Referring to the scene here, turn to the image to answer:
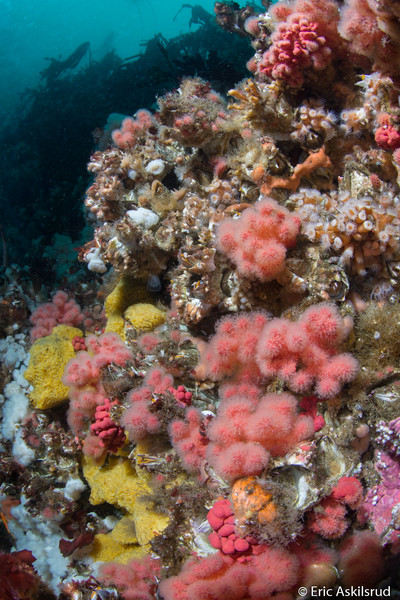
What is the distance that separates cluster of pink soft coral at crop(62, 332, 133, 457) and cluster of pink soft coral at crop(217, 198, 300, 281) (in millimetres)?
2172

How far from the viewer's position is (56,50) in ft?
45.1

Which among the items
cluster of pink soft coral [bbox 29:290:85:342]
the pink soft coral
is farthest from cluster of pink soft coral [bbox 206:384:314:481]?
cluster of pink soft coral [bbox 29:290:85:342]

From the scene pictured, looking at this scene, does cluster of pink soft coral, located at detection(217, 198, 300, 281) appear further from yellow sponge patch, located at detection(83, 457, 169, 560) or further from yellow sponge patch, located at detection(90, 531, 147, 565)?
yellow sponge patch, located at detection(90, 531, 147, 565)

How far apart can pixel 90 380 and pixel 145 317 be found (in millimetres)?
1197

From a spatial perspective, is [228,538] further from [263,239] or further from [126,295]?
[126,295]

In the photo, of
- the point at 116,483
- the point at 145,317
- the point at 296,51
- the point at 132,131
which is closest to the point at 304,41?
the point at 296,51

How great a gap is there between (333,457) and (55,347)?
430 cm

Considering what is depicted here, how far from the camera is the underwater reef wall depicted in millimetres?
2904

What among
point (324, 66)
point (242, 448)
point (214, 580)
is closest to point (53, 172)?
point (324, 66)

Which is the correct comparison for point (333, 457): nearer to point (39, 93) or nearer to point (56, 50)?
point (39, 93)

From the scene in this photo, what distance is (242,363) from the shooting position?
11.6 feet

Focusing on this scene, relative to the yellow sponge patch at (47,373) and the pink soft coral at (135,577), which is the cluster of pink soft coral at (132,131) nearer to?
the yellow sponge patch at (47,373)

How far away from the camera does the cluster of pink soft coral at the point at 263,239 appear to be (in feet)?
11.0

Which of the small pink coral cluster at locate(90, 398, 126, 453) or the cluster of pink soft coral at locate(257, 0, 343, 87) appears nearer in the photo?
the cluster of pink soft coral at locate(257, 0, 343, 87)
